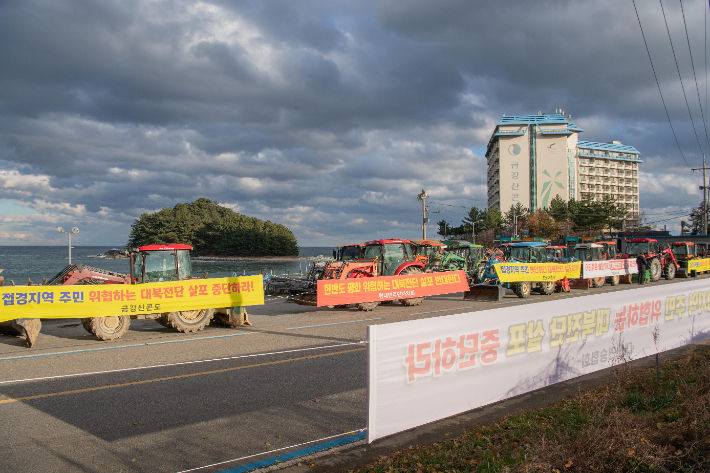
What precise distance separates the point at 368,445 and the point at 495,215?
278ft

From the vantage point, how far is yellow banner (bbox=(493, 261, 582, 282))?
1809cm

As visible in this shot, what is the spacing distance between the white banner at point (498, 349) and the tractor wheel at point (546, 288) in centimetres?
1288

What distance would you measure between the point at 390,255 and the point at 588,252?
12921 mm

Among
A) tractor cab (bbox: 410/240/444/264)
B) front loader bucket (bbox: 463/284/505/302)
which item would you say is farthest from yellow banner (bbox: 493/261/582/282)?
tractor cab (bbox: 410/240/444/264)

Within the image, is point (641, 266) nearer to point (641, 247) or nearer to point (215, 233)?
point (641, 247)

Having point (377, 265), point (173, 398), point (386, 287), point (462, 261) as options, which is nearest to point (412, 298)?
point (386, 287)

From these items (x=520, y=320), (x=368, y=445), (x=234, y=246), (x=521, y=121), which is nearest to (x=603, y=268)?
(x=520, y=320)

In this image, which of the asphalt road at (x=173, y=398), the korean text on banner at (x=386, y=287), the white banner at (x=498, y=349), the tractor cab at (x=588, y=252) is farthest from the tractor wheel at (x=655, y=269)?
the asphalt road at (x=173, y=398)

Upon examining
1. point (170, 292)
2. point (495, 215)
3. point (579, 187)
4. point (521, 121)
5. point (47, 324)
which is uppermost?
point (521, 121)

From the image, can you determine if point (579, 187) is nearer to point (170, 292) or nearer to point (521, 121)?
point (521, 121)

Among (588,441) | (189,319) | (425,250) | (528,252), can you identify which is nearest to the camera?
(588,441)

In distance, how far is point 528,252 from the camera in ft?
70.4

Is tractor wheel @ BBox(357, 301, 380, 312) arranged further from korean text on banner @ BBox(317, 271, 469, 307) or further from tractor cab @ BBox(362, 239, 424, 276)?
tractor cab @ BBox(362, 239, 424, 276)

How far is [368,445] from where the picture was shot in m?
4.91
